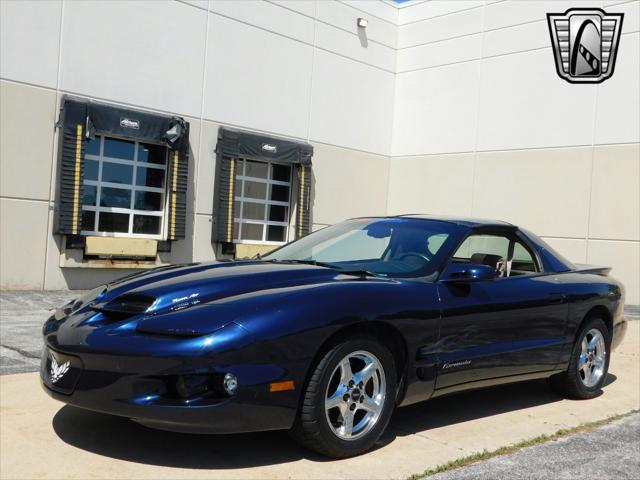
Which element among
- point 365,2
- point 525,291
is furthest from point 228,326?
point 365,2

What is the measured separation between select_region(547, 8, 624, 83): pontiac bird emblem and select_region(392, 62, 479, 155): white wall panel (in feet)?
6.52

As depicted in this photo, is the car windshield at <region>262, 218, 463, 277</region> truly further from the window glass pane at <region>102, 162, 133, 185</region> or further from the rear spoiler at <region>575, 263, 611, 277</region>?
the window glass pane at <region>102, 162, 133, 185</region>

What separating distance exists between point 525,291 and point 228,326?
2461 mm

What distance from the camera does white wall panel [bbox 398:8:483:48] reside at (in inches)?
A: 633

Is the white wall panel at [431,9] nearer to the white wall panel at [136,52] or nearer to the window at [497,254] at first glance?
the white wall panel at [136,52]

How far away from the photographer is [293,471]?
11.4ft

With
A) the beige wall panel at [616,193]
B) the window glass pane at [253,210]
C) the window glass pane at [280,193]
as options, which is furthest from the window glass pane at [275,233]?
the beige wall panel at [616,193]

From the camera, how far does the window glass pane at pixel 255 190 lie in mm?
14430

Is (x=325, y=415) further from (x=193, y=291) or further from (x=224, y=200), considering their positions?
(x=224, y=200)

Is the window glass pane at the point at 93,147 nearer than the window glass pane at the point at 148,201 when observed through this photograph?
Yes

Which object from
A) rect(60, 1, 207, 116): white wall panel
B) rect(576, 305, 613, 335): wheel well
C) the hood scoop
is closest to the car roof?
rect(576, 305, 613, 335): wheel well

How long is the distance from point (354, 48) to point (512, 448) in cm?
1344

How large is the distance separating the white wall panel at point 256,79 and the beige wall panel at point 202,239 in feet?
6.58

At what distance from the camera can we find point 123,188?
12242 millimetres
